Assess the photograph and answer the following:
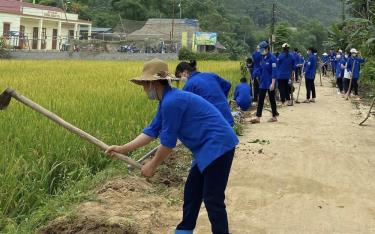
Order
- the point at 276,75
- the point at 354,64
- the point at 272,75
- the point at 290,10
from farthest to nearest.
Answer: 1. the point at 290,10
2. the point at 354,64
3. the point at 276,75
4. the point at 272,75

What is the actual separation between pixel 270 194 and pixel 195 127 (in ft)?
7.82

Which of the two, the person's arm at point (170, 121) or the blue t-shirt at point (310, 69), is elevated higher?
the blue t-shirt at point (310, 69)

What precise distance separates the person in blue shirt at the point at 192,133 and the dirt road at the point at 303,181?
929 mm

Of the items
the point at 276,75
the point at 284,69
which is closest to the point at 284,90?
the point at 284,69

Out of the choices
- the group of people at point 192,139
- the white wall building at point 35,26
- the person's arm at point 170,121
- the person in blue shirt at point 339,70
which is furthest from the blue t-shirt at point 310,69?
the white wall building at point 35,26

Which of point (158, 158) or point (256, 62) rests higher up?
point (256, 62)

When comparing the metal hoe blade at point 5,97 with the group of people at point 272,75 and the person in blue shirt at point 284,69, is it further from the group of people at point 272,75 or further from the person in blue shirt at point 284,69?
the person in blue shirt at point 284,69

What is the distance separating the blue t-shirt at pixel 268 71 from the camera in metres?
10.4

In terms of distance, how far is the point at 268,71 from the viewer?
410 inches

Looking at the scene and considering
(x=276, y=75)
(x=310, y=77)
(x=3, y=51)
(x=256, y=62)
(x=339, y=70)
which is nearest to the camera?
(x=276, y=75)

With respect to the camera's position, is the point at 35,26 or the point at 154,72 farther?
the point at 35,26

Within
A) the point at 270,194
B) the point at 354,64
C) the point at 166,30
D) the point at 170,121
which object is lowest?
the point at 270,194

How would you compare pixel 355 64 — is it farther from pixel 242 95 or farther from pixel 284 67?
pixel 242 95

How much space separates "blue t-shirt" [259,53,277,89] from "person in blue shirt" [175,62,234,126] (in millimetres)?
4936
